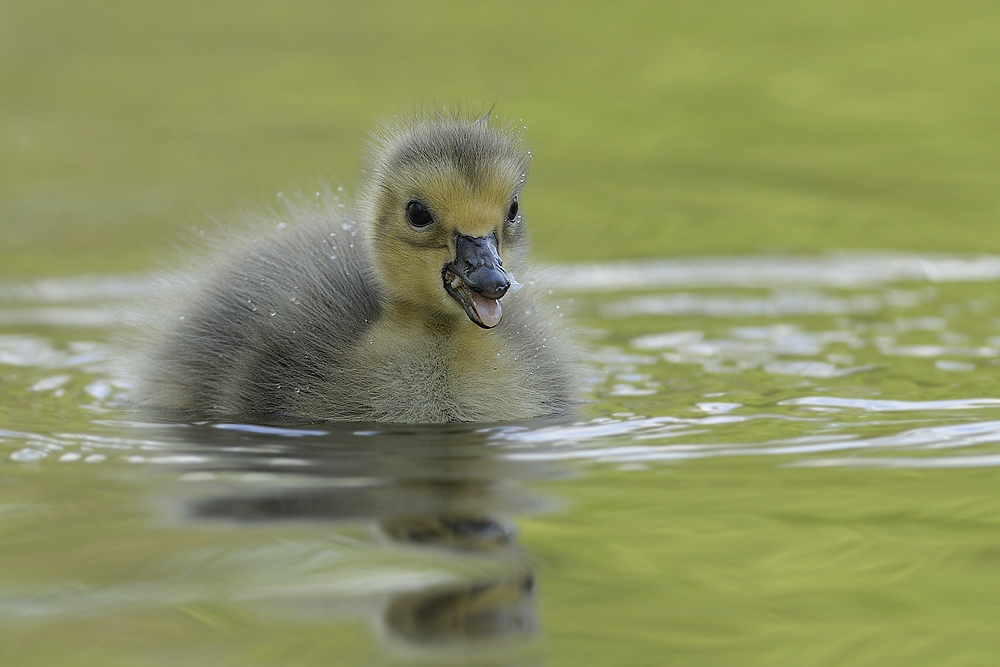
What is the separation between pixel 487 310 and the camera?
413 cm

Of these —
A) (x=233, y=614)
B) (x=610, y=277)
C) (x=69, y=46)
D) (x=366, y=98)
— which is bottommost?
(x=233, y=614)

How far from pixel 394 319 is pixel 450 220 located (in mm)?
384

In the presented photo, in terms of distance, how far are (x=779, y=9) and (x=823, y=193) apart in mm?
4913

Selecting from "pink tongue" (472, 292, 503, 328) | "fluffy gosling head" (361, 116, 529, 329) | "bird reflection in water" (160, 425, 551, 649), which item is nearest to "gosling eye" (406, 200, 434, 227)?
"fluffy gosling head" (361, 116, 529, 329)

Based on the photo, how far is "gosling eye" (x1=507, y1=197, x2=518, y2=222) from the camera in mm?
4351

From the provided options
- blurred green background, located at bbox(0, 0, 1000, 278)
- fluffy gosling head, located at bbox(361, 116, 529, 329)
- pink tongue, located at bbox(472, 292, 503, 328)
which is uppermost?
blurred green background, located at bbox(0, 0, 1000, 278)

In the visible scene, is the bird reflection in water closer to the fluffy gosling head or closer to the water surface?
the water surface

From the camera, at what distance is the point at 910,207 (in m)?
7.50

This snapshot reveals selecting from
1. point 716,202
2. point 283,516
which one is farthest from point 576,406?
point 716,202

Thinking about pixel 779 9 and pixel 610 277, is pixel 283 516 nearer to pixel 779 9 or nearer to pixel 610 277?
pixel 610 277

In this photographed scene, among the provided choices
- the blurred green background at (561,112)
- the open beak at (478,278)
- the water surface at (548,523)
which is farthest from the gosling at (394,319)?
the blurred green background at (561,112)

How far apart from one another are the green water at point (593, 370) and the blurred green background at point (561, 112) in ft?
0.12

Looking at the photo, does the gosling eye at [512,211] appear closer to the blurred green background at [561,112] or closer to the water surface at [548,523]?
the water surface at [548,523]

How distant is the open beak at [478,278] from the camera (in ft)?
13.3
